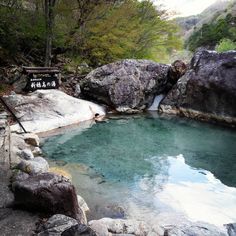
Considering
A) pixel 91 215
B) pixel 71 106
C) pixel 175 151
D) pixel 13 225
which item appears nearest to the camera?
pixel 13 225

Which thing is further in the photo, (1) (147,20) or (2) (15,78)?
(1) (147,20)

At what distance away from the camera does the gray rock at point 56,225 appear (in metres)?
3.35

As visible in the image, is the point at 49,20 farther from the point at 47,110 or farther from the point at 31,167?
the point at 31,167

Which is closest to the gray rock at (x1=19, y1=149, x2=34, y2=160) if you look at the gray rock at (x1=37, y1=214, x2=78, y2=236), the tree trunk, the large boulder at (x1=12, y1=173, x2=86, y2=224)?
the large boulder at (x1=12, y1=173, x2=86, y2=224)

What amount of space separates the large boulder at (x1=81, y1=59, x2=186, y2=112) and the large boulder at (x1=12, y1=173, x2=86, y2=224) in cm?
847

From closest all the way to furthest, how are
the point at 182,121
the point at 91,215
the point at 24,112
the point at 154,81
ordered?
the point at 91,215 < the point at 24,112 < the point at 182,121 < the point at 154,81

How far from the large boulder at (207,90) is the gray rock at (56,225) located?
8.71m

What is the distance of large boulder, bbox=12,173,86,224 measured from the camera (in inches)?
152

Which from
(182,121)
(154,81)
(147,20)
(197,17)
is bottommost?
(182,121)

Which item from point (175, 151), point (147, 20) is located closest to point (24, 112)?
point (175, 151)

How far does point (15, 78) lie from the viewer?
11.6 metres

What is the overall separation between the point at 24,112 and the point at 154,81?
603 centimetres

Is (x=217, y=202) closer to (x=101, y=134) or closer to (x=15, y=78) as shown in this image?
(x=101, y=134)

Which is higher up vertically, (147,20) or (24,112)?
(147,20)
